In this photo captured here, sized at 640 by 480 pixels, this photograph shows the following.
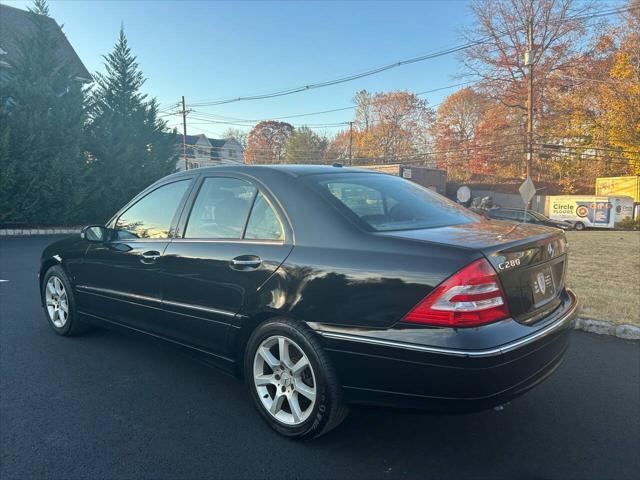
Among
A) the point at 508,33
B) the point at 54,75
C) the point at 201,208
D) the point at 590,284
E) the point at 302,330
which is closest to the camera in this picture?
the point at 302,330

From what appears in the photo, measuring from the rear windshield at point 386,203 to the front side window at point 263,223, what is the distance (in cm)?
34

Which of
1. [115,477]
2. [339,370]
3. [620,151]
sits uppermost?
[620,151]

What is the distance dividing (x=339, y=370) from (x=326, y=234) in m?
0.75

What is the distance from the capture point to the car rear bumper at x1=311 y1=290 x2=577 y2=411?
2.07 m

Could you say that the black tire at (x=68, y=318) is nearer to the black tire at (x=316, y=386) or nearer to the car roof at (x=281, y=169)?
the car roof at (x=281, y=169)

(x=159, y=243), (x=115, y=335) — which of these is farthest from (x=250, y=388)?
(x=115, y=335)

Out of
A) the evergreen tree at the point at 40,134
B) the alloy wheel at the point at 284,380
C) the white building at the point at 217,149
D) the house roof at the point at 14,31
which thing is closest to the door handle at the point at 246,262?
the alloy wheel at the point at 284,380

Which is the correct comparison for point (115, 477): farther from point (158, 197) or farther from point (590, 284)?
point (590, 284)

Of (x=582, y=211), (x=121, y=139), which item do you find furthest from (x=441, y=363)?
(x=582, y=211)

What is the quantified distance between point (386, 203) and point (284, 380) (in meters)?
1.30

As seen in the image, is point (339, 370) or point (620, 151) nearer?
point (339, 370)

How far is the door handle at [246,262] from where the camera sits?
2.73m

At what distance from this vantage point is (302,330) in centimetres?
247

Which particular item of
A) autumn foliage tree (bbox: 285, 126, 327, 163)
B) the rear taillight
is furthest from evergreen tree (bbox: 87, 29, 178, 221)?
autumn foliage tree (bbox: 285, 126, 327, 163)
